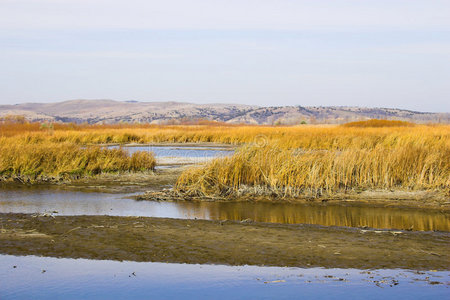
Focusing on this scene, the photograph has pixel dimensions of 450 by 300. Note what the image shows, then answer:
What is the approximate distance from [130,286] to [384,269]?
129 inches

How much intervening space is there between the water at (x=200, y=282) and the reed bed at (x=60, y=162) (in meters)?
10.5

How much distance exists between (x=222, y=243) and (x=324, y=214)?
391 cm

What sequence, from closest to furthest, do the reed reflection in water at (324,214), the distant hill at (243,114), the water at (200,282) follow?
1. the water at (200,282)
2. the reed reflection in water at (324,214)
3. the distant hill at (243,114)

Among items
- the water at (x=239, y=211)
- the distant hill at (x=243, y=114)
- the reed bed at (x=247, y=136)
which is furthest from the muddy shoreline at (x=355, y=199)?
the distant hill at (x=243, y=114)

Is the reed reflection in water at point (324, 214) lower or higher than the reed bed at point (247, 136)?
lower

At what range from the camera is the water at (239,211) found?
11.2 meters

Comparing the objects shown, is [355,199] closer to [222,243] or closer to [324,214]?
[324,214]

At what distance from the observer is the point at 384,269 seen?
747 centimetres

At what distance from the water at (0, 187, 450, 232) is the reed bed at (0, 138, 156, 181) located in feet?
11.7

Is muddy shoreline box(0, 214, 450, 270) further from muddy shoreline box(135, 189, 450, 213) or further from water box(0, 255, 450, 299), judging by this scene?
muddy shoreline box(135, 189, 450, 213)

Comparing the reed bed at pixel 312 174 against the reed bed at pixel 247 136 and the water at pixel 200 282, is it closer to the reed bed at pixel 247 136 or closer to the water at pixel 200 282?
the water at pixel 200 282

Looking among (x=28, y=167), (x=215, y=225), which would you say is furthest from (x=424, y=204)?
(x=28, y=167)

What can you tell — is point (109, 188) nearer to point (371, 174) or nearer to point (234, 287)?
point (371, 174)

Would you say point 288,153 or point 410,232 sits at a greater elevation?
point 288,153
